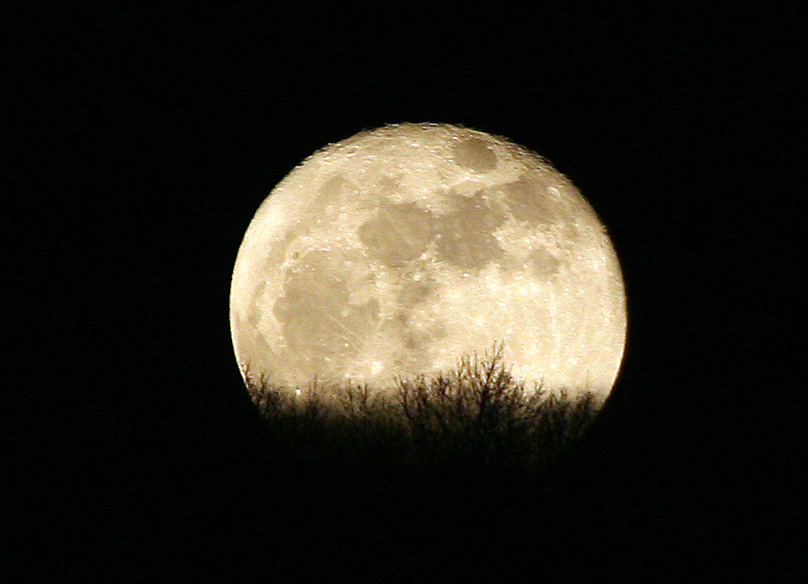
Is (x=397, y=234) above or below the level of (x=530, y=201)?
below

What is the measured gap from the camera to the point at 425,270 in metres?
7.96

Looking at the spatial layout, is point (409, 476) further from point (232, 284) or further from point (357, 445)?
point (232, 284)

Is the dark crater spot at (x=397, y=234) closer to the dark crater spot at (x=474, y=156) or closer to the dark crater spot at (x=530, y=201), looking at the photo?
the dark crater spot at (x=474, y=156)

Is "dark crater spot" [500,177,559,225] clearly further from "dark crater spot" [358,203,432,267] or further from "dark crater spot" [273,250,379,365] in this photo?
"dark crater spot" [273,250,379,365]

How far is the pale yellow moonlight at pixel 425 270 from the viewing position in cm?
791

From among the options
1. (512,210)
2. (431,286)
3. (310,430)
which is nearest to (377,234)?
(431,286)

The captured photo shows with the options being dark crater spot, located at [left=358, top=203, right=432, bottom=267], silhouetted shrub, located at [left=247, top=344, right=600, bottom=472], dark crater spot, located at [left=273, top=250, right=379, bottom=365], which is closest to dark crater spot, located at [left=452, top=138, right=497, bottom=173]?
dark crater spot, located at [left=358, top=203, right=432, bottom=267]

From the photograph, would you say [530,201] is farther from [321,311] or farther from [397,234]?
[321,311]

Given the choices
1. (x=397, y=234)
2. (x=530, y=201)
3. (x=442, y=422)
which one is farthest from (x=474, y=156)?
(x=442, y=422)

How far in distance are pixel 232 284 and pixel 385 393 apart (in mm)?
2223

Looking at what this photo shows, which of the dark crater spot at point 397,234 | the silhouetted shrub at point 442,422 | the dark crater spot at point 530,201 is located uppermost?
the dark crater spot at point 530,201

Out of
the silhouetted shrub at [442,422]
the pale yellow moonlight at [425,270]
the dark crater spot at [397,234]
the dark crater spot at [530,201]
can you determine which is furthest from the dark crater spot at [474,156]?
the silhouetted shrub at [442,422]

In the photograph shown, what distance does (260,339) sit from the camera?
849cm

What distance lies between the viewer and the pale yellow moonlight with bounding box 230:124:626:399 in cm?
791
